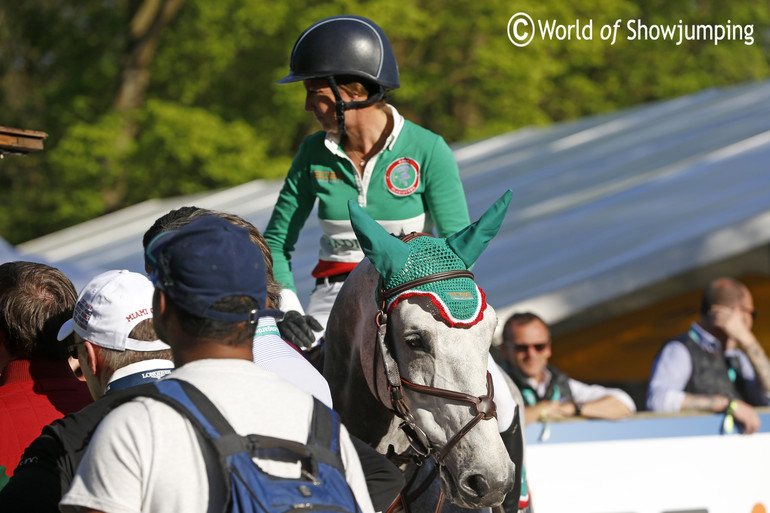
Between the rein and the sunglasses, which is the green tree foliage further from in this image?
the rein

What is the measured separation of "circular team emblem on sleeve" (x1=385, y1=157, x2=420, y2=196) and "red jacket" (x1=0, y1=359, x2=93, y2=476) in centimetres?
133

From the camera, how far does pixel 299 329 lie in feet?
12.2

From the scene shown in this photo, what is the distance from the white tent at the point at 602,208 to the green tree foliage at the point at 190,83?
4.89ft

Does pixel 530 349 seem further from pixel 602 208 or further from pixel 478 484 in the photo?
pixel 602 208

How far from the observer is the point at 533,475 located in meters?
4.91

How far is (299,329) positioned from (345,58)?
1.01 meters

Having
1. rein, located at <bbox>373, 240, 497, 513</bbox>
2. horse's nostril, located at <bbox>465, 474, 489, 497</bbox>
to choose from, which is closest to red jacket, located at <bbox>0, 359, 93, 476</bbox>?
rein, located at <bbox>373, 240, 497, 513</bbox>

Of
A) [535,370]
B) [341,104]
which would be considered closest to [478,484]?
[341,104]

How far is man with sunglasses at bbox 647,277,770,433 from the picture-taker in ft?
22.6

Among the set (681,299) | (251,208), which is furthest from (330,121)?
(251,208)

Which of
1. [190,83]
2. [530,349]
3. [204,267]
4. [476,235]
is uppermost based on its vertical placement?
[476,235]

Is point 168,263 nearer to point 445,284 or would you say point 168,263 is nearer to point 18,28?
point 445,284

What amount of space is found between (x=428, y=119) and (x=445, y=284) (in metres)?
25.0

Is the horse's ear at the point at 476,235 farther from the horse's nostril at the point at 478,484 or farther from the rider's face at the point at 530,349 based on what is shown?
the rider's face at the point at 530,349
